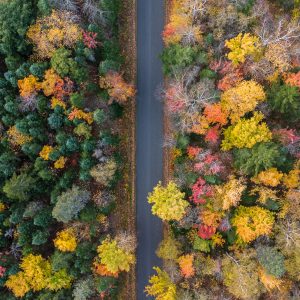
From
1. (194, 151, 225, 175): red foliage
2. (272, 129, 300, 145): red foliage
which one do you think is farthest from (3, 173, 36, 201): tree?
(272, 129, 300, 145): red foliage

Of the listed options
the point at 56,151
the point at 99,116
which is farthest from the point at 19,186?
the point at 99,116

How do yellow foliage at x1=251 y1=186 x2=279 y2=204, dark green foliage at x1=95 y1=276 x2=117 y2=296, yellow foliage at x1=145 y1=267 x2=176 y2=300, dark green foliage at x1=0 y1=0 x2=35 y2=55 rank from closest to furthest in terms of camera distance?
yellow foliage at x1=251 y1=186 x2=279 y2=204 → yellow foliage at x1=145 y1=267 x2=176 y2=300 → dark green foliage at x1=0 y1=0 x2=35 y2=55 → dark green foliage at x1=95 y1=276 x2=117 y2=296

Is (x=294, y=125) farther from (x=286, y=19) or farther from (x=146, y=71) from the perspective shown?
(x=146, y=71)

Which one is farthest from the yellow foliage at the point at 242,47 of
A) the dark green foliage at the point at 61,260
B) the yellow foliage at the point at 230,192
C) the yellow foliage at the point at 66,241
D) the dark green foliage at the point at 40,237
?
the dark green foliage at the point at 40,237

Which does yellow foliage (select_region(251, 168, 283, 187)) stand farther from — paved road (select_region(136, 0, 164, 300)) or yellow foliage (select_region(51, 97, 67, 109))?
yellow foliage (select_region(51, 97, 67, 109))

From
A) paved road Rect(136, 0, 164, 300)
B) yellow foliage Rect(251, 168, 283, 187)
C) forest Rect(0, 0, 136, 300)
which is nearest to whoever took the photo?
yellow foliage Rect(251, 168, 283, 187)

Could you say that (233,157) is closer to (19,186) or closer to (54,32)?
(19,186)
